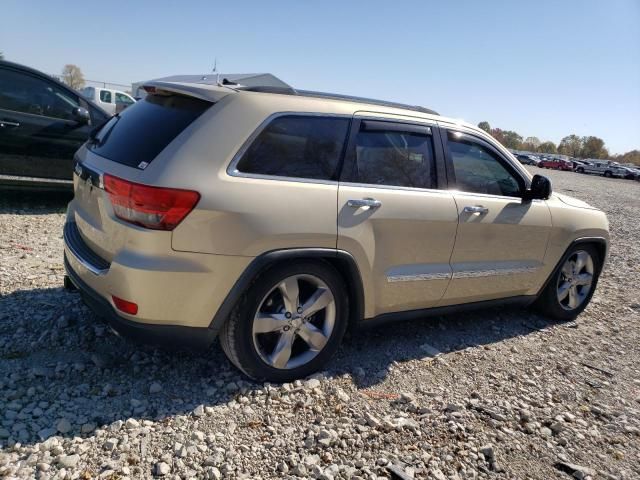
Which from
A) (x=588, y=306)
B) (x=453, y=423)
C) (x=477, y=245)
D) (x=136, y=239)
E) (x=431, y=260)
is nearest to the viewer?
(x=136, y=239)

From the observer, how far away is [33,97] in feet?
20.1

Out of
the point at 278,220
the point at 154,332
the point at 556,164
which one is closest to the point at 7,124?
the point at 154,332

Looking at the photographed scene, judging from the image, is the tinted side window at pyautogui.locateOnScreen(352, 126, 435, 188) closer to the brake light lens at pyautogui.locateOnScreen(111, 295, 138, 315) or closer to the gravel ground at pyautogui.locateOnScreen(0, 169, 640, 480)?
the gravel ground at pyautogui.locateOnScreen(0, 169, 640, 480)

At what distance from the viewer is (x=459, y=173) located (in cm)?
372

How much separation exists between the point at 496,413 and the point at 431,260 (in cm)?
107

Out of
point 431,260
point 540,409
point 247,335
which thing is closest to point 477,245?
point 431,260

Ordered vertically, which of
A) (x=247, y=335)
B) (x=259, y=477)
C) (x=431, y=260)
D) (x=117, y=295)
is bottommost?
(x=259, y=477)

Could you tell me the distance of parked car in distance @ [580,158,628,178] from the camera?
1996 inches

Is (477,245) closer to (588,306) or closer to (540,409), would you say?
(540,409)

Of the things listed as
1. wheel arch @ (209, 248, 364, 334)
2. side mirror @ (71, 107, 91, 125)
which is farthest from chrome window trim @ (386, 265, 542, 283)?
side mirror @ (71, 107, 91, 125)

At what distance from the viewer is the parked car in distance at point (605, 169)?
166 ft

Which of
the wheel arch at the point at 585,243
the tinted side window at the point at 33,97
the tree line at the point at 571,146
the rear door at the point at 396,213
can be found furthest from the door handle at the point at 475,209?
the tree line at the point at 571,146

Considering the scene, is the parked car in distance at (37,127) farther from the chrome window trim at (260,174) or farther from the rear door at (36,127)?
the chrome window trim at (260,174)

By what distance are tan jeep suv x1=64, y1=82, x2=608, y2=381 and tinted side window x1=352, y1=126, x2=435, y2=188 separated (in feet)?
0.03
